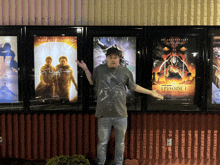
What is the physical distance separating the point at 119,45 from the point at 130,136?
5.55 ft

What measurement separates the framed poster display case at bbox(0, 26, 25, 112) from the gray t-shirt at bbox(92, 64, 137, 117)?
5.10ft

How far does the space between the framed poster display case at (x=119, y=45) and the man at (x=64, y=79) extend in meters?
0.38

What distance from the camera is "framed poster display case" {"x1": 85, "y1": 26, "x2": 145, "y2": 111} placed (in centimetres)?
329

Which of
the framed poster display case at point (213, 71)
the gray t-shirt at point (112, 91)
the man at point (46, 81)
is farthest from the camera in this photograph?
the man at point (46, 81)

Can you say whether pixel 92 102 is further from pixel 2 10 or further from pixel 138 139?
pixel 2 10

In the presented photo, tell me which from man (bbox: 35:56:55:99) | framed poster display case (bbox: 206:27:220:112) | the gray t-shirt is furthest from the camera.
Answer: man (bbox: 35:56:55:99)

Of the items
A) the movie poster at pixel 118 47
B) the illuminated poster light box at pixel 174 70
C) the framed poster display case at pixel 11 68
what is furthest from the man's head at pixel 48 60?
the illuminated poster light box at pixel 174 70

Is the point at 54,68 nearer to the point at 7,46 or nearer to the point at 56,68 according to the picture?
the point at 56,68

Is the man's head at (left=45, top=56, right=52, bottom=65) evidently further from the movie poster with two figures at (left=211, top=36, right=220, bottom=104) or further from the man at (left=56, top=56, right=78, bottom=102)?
the movie poster with two figures at (left=211, top=36, right=220, bottom=104)

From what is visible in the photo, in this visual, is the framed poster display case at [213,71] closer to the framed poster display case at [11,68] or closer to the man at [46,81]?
the man at [46,81]

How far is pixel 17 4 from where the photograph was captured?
3428mm

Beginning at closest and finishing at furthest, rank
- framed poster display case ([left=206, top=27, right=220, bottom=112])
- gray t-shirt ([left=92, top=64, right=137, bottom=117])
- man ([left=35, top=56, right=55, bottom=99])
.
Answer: gray t-shirt ([left=92, top=64, right=137, bottom=117]) < framed poster display case ([left=206, top=27, right=220, bottom=112]) < man ([left=35, top=56, right=55, bottom=99])

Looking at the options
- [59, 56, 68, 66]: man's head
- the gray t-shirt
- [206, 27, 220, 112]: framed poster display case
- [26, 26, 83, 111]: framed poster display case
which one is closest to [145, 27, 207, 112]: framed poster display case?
[206, 27, 220, 112]: framed poster display case

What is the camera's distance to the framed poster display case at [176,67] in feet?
10.8
